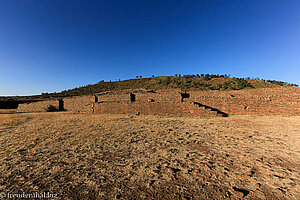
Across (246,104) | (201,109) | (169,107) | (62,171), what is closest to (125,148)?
(62,171)

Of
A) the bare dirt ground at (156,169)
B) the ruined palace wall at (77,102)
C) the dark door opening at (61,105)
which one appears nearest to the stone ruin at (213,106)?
the ruined palace wall at (77,102)

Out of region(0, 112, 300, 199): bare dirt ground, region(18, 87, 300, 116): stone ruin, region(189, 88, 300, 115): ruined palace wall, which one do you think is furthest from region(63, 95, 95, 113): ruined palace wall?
region(189, 88, 300, 115): ruined palace wall

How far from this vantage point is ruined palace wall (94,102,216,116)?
9.08 meters

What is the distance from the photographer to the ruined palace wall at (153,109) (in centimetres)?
908

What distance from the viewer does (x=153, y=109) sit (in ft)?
32.7

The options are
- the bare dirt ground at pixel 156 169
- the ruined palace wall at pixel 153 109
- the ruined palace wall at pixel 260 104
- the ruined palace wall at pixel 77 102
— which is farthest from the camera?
the ruined palace wall at pixel 77 102

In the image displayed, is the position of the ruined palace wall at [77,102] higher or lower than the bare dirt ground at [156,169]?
higher

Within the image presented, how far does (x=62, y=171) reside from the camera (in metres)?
2.37

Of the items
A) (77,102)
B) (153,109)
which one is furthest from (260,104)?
(77,102)

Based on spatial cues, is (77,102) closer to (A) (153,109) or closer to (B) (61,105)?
(B) (61,105)

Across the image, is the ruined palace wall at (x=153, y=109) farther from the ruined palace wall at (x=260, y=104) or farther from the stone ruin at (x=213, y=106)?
the ruined palace wall at (x=260, y=104)

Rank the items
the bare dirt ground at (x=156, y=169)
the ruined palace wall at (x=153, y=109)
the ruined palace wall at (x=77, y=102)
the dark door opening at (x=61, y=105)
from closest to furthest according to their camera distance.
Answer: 1. the bare dirt ground at (x=156, y=169)
2. the ruined palace wall at (x=153, y=109)
3. the ruined palace wall at (x=77, y=102)
4. the dark door opening at (x=61, y=105)

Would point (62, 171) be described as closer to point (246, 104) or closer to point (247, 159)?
point (247, 159)

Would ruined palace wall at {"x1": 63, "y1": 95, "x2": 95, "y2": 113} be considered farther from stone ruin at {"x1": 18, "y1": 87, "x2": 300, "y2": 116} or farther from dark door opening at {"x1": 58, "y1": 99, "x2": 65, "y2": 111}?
stone ruin at {"x1": 18, "y1": 87, "x2": 300, "y2": 116}
